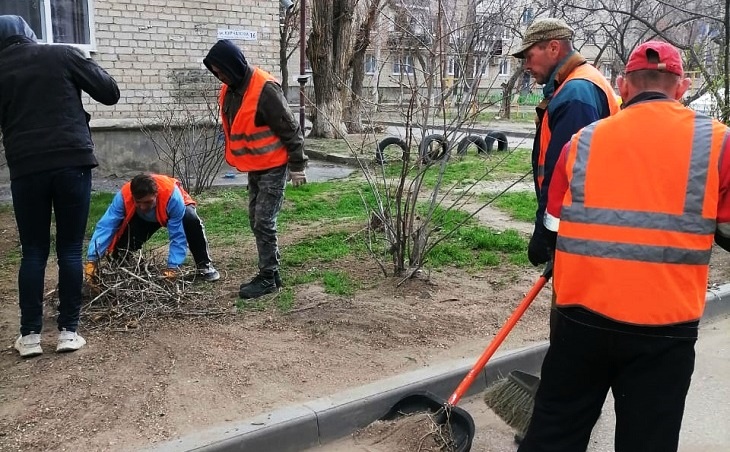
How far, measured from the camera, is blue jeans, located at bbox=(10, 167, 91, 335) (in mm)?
3654

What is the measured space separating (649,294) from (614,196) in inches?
12.2

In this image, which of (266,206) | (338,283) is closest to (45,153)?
(266,206)

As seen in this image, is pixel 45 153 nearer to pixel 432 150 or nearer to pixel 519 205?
pixel 432 150

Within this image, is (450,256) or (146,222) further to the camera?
(450,256)

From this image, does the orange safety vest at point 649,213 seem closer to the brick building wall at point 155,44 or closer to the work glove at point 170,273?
the work glove at point 170,273

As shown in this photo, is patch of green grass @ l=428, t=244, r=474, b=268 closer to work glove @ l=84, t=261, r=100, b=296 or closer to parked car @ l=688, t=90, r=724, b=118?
work glove @ l=84, t=261, r=100, b=296

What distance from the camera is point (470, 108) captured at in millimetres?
4738

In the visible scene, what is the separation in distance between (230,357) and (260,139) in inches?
60.6

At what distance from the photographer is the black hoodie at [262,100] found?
4504mm

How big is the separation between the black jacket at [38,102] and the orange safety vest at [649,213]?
8.82 feet

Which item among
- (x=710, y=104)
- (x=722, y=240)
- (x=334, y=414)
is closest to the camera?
(x=722, y=240)

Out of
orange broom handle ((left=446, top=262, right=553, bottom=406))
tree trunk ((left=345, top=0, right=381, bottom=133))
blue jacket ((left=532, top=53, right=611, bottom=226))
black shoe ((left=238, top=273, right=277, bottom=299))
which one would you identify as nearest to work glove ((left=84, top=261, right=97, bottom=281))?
black shoe ((left=238, top=273, right=277, bottom=299))

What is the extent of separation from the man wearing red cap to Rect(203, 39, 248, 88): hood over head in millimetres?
2800

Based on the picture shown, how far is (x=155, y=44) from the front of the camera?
10133 mm
